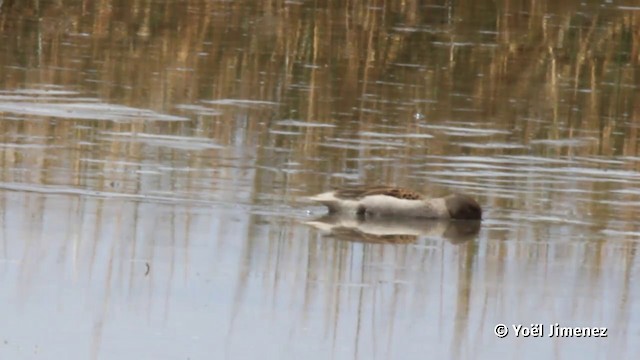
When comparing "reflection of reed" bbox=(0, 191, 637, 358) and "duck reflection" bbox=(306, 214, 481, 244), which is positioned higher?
"duck reflection" bbox=(306, 214, 481, 244)

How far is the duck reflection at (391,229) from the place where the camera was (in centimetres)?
1142

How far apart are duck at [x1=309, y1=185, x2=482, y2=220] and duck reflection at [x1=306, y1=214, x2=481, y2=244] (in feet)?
0.12

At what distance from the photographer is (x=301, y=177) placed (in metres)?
13.2

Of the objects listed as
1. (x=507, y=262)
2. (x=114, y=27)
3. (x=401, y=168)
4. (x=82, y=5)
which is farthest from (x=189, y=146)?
(x=82, y=5)

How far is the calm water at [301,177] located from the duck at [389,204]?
0.45 feet

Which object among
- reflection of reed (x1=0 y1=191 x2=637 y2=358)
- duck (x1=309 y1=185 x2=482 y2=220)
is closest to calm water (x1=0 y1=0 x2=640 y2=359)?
reflection of reed (x1=0 y1=191 x2=637 y2=358)

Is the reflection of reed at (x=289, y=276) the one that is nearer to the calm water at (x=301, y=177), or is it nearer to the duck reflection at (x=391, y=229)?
the calm water at (x=301, y=177)

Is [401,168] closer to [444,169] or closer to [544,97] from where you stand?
[444,169]

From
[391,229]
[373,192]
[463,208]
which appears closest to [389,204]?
[373,192]

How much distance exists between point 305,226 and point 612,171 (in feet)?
11.6

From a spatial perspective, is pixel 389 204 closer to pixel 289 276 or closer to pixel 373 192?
pixel 373 192

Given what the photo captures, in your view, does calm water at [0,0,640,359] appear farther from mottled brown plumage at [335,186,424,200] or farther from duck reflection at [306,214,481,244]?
mottled brown plumage at [335,186,424,200]

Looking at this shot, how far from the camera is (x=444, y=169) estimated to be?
13.9m

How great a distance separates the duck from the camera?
11.9 m
